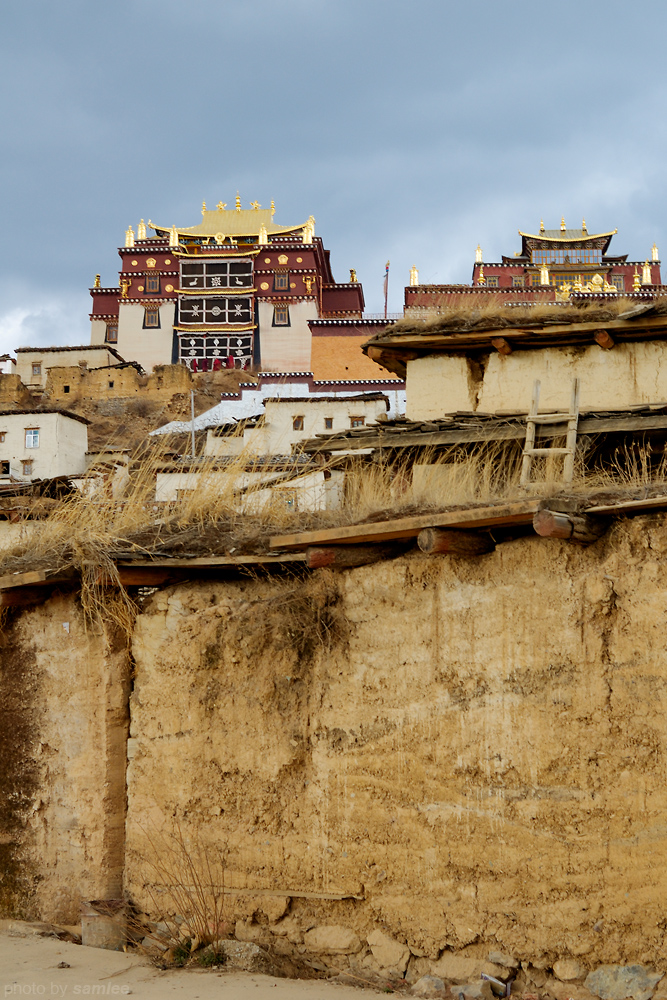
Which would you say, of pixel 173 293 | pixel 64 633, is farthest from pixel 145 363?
pixel 64 633

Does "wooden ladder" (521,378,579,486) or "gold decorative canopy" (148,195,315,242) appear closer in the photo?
"wooden ladder" (521,378,579,486)

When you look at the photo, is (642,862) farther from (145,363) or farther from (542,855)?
(145,363)

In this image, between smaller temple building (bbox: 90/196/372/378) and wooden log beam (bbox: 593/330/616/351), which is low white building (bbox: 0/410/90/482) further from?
wooden log beam (bbox: 593/330/616/351)

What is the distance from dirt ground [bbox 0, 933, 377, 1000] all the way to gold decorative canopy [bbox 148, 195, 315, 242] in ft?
163

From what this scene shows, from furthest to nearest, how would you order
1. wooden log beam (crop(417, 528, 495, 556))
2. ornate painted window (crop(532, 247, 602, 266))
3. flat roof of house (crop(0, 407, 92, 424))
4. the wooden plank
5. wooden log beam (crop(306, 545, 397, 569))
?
1. ornate painted window (crop(532, 247, 602, 266))
2. flat roof of house (crop(0, 407, 92, 424))
3. wooden log beam (crop(306, 545, 397, 569))
4. wooden log beam (crop(417, 528, 495, 556))
5. the wooden plank

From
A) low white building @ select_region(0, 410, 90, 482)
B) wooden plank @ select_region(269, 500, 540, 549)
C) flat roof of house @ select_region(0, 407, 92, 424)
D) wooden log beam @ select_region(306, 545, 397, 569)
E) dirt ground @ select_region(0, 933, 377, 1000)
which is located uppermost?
flat roof of house @ select_region(0, 407, 92, 424)

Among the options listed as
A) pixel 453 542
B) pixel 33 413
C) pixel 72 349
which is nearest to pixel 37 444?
pixel 33 413

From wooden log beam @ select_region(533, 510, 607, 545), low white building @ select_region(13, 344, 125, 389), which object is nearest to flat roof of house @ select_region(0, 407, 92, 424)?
low white building @ select_region(13, 344, 125, 389)

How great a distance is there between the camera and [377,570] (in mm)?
7188

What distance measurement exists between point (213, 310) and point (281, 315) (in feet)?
12.2

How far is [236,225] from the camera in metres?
56.5

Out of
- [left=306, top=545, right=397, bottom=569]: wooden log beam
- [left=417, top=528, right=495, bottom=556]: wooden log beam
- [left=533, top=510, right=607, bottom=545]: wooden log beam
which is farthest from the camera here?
[left=306, top=545, right=397, bottom=569]: wooden log beam

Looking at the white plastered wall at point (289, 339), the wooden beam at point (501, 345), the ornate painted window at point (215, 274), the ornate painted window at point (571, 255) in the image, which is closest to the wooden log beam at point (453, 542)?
the wooden beam at point (501, 345)

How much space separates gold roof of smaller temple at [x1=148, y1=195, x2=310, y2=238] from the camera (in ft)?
181
